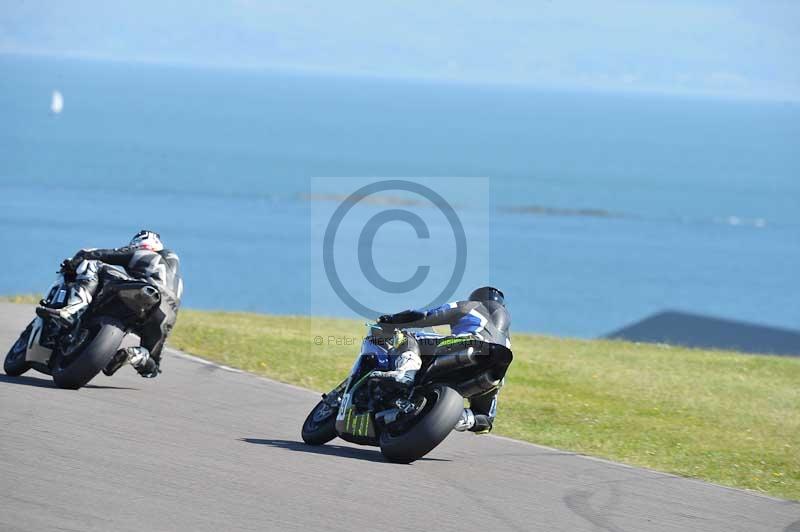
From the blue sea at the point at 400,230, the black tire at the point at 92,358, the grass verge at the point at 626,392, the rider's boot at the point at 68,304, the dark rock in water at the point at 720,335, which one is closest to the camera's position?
the black tire at the point at 92,358

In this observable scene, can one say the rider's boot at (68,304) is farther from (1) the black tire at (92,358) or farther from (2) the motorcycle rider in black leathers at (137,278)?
(1) the black tire at (92,358)

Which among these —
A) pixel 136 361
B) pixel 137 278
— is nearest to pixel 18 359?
pixel 136 361

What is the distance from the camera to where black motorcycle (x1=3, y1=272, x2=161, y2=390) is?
11320 mm

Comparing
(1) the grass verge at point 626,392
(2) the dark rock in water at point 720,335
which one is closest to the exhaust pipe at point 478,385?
(1) the grass verge at point 626,392

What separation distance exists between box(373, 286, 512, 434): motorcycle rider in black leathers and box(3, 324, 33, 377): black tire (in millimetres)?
3903

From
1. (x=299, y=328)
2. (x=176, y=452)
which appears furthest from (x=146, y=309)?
(x=299, y=328)

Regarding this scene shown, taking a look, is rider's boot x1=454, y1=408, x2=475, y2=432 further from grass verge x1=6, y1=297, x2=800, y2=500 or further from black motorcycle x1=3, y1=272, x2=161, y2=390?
black motorcycle x1=3, y1=272, x2=161, y2=390

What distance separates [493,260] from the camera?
3974 inches

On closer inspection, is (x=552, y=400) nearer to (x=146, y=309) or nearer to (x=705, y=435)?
(x=705, y=435)

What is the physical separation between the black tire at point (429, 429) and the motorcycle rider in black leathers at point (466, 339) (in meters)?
0.34

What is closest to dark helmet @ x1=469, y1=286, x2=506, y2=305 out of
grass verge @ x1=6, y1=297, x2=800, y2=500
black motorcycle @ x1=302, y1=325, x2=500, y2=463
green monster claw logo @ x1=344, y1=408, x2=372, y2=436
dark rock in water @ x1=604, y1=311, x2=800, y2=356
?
black motorcycle @ x1=302, y1=325, x2=500, y2=463

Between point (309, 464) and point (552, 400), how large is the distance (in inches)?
252

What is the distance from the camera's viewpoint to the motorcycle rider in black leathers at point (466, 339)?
9.41 metres

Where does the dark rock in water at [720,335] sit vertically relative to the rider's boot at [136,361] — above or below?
below
